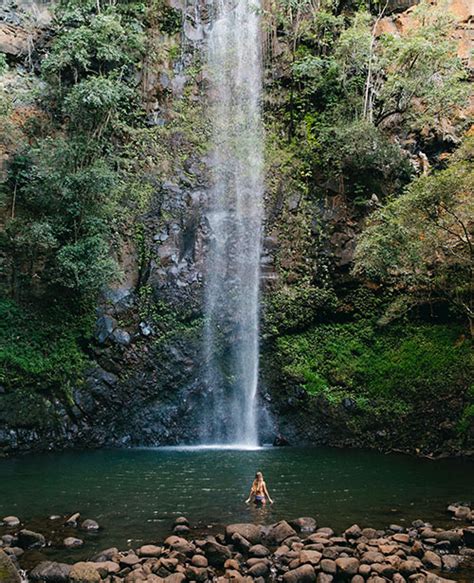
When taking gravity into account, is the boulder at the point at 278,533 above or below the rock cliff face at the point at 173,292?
below

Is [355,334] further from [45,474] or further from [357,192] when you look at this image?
[45,474]

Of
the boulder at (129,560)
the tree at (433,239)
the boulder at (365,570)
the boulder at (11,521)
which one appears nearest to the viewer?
the boulder at (365,570)

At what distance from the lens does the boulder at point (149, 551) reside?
329 inches

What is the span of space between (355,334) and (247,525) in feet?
43.3

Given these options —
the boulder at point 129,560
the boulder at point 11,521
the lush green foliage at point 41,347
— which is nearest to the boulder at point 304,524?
the boulder at point 129,560

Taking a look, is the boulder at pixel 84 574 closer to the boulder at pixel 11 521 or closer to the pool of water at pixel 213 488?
the pool of water at pixel 213 488

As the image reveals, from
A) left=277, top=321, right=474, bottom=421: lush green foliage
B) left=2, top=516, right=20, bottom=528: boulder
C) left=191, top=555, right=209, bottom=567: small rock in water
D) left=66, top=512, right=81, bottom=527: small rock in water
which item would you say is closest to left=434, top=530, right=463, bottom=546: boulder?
left=191, top=555, right=209, bottom=567: small rock in water

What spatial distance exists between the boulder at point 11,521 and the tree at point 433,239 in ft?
43.9

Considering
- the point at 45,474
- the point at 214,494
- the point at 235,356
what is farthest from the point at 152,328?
the point at 214,494

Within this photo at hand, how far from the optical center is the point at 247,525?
9.31 meters

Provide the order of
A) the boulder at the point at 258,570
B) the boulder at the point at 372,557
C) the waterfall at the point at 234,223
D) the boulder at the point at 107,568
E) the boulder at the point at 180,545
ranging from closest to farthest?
the boulder at the point at 107,568 → the boulder at the point at 258,570 → the boulder at the point at 372,557 → the boulder at the point at 180,545 → the waterfall at the point at 234,223

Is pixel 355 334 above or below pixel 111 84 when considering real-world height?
below

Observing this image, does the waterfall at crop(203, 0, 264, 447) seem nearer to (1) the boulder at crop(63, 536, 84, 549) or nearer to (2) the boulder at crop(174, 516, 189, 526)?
(2) the boulder at crop(174, 516, 189, 526)

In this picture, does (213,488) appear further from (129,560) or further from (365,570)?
(365,570)
